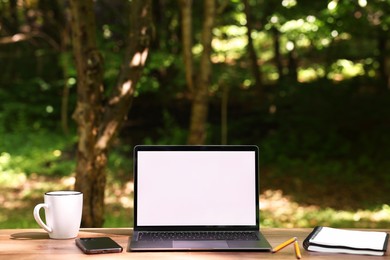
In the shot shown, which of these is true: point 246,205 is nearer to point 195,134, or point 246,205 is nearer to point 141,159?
point 141,159

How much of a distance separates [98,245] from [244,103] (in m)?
10.0

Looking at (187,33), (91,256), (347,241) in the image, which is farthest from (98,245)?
(187,33)

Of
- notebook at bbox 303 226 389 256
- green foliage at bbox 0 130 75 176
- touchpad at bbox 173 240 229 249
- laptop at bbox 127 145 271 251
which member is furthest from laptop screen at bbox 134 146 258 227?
green foliage at bbox 0 130 75 176

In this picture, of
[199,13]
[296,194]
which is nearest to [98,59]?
[296,194]

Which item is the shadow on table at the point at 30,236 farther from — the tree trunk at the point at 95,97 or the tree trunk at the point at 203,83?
the tree trunk at the point at 203,83

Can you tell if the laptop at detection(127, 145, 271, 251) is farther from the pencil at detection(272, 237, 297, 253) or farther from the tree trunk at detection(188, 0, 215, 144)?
the tree trunk at detection(188, 0, 215, 144)

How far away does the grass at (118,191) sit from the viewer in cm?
720

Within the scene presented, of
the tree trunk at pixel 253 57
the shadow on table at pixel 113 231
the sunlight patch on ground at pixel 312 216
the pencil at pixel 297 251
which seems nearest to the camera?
the pencil at pixel 297 251

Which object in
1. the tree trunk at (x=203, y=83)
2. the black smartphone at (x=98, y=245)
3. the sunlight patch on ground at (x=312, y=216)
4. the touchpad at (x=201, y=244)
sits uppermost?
the tree trunk at (x=203, y=83)

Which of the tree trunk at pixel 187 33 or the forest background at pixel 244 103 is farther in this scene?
the forest background at pixel 244 103

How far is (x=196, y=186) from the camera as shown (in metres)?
2.17

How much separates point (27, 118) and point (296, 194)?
548 cm

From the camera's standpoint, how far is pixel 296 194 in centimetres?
851

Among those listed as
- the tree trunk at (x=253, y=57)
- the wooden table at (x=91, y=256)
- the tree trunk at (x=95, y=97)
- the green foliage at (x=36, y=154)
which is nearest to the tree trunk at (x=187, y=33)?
the tree trunk at (x=95, y=97)
